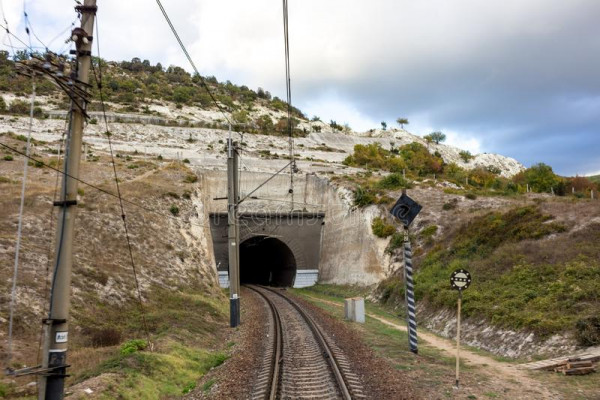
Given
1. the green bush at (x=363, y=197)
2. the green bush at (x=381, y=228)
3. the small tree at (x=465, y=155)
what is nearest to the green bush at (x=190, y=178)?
the green bush at (x=363, y=197)

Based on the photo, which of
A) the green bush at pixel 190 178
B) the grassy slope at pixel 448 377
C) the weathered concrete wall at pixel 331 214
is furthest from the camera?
the green bush at pixel 190 178

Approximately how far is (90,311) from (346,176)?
123 ft

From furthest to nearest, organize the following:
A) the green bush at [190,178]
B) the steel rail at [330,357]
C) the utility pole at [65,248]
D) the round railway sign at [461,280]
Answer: the green bush at [190,178]
the round railway sign at [461,280]
the steel rail at [330,357]
the utility pole at [65,248]

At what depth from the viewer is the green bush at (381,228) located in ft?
125

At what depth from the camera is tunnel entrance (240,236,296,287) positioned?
49222 millimetres

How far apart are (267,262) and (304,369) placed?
161ft

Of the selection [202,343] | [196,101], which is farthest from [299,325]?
[196,101]

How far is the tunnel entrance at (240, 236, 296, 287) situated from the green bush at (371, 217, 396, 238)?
37.9 feet

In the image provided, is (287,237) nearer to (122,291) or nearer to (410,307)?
(122,291)

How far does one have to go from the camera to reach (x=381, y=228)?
38656mm

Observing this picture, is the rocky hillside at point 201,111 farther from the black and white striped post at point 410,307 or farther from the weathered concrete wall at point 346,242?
the black and white striped post at point 410,307

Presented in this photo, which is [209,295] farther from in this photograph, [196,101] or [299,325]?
[196,101]

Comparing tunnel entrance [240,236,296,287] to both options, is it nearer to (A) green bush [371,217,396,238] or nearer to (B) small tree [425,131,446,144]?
(A) green bush [371,217,396,238]

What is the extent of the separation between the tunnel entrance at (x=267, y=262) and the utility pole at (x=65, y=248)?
128 feet
